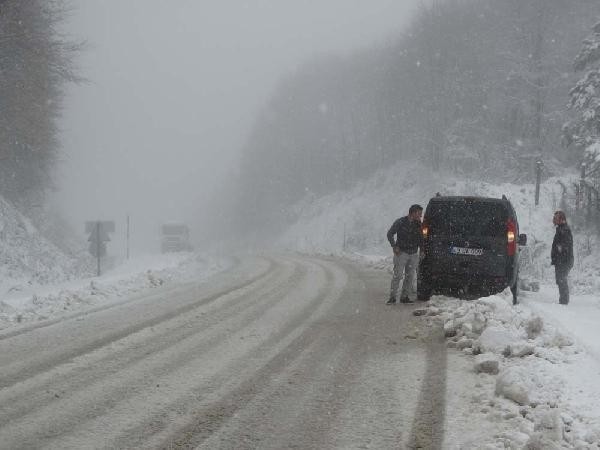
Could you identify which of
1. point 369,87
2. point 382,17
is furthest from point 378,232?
point 382,17

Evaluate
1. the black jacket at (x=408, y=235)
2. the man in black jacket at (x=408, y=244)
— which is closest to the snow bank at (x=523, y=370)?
the man in black jacket at (x=408, y=244)

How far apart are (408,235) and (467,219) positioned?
3.98 ft

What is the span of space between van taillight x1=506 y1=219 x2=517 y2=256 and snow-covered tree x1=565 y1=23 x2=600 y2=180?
413 inches

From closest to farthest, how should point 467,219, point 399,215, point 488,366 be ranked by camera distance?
point 488,366 → point 467,219 → point 399,215

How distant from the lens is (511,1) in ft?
112

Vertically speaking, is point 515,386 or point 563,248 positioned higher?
point 563,248

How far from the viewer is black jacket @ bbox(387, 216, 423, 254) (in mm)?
10562

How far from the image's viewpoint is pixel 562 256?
435 inches

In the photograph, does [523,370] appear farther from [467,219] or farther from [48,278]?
[48,278]

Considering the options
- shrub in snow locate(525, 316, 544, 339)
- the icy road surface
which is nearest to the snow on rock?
shrub in snow locate(525, 316, 544, 339)

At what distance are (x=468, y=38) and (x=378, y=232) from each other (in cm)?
1649

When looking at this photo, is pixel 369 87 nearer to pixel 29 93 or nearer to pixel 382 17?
pixel 382 17

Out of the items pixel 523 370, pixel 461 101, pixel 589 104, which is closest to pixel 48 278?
pixel 523 370

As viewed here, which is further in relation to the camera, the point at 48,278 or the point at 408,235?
the point at 48,278
